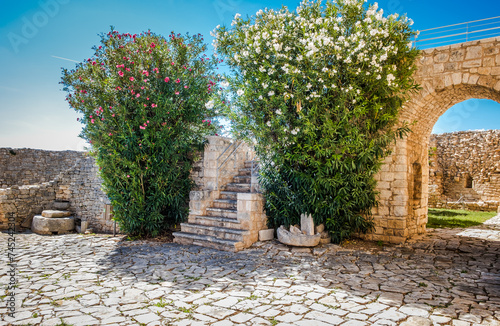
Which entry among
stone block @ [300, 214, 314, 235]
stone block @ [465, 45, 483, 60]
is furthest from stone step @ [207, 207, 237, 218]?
stone block @ [465, 45, 483, 60]

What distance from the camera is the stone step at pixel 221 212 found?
25.2 feet

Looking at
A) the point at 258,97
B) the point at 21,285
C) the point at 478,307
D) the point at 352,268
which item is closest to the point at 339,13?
the point at 258,97

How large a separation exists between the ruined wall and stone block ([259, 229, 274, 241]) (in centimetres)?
1318

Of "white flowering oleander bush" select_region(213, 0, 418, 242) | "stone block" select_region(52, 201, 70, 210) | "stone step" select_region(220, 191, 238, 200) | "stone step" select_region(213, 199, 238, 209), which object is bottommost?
"stone block" select_region(52, 201, 70, 210)

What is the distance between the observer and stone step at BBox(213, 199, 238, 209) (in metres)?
7.89

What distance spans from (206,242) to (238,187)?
182cm

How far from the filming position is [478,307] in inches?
150

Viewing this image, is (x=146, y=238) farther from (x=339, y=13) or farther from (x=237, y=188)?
(x=339, y=13)

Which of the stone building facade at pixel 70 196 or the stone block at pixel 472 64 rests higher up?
the stone block at pixel 472 64

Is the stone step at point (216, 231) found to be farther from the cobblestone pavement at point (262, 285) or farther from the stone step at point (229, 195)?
the stone step at point (229, 195)

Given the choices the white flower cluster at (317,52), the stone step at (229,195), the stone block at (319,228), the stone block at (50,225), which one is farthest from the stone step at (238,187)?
the stone block at (50,225)

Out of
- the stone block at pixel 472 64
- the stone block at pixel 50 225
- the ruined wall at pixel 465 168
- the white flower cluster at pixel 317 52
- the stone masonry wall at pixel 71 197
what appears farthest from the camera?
the ruined wall at pixel 465 168

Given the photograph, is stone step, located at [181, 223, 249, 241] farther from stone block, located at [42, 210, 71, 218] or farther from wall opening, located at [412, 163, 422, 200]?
stone block, located at [42, 210, 71, 218]

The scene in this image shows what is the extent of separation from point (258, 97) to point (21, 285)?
17.1 feet
